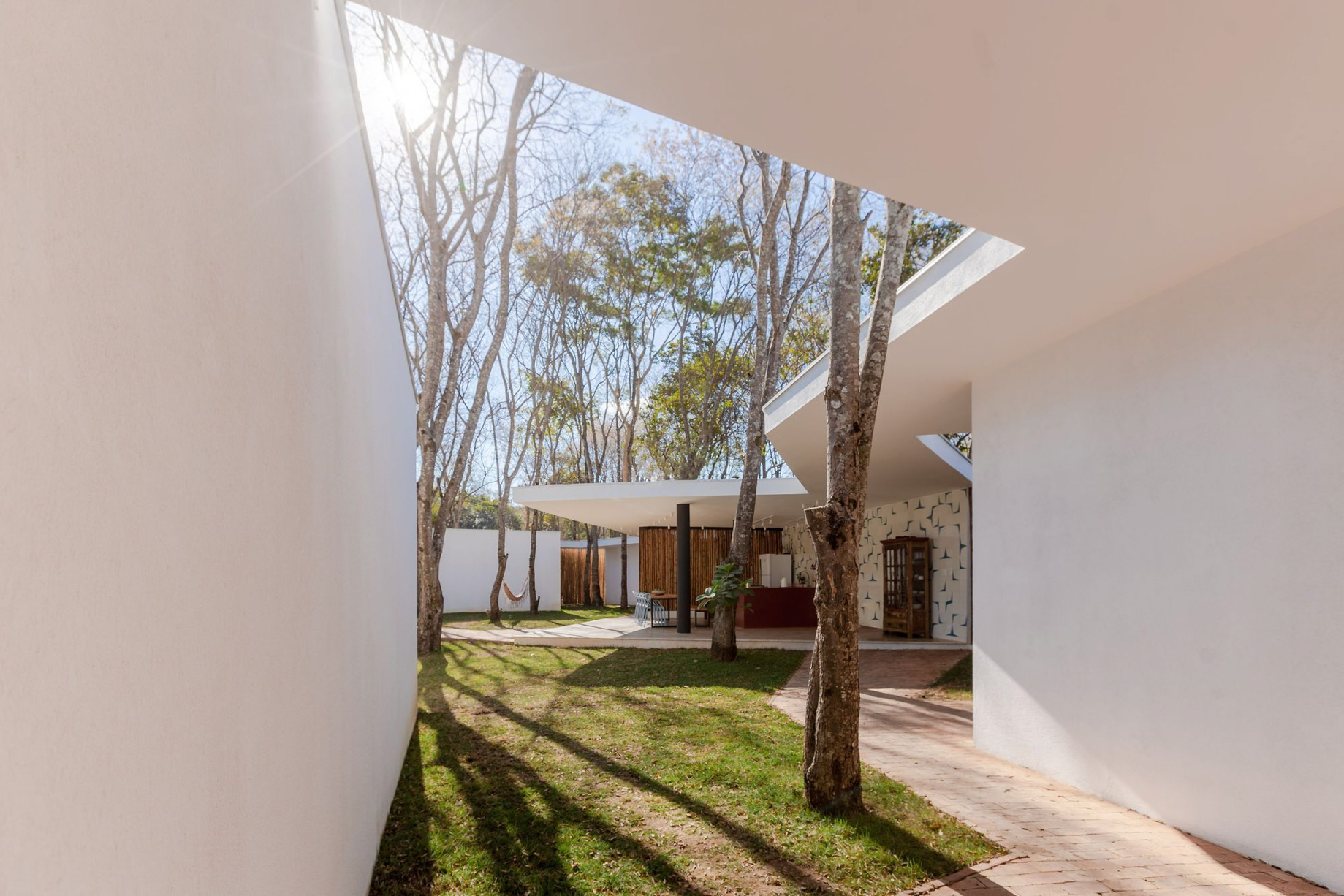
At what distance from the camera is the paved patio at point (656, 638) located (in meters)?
14.0

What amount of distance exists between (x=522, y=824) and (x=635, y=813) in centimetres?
70

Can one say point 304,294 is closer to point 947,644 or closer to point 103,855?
point 103,855

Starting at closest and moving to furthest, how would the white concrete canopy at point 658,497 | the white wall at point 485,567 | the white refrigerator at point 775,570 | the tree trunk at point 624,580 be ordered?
1. the white concrete canopy at point 658,497
2. the white refrigerator at point 775,570
3. the white wall at point 485,567
4. the tree trunk at point 624,580

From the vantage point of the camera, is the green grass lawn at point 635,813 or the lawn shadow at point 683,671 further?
the lawn shadow at point 683,671

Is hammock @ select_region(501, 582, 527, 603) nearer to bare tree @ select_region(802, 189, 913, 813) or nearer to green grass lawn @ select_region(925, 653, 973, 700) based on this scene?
green grass lawn @ select_region(925, 653, 973, 700)

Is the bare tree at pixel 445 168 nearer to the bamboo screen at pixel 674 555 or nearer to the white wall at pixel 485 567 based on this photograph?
the bamboo screen at pixel 674 555

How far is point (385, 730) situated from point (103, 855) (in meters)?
4.47

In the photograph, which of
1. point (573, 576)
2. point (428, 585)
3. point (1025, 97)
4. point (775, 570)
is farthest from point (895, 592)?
point (573, 576)

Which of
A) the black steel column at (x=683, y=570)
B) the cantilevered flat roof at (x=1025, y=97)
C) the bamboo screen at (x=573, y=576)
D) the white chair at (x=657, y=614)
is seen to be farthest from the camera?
the bamboo screen at (x=573, y=576)

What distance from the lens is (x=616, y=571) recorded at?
31125 mm

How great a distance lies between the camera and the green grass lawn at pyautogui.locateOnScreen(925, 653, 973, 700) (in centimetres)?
965

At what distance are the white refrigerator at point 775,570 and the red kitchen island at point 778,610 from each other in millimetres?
725

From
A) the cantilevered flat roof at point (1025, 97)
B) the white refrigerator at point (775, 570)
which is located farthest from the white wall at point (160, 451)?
the white refrigerator at point (775, 570)

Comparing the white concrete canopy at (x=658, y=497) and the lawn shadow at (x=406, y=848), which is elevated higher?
the white concrete canopy at (x=658, y=497)
